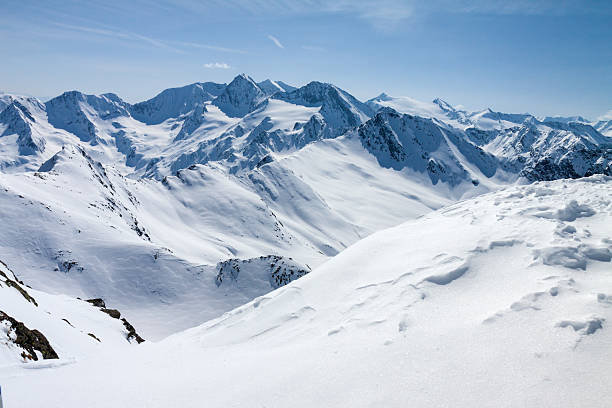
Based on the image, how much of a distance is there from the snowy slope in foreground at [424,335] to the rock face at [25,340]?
2.62 meters

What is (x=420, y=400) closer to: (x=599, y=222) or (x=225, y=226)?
(x=599, y=222)

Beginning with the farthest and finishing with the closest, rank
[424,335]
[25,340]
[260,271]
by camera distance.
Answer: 1. [260,271]
2. [25,340]
3. [424,335]

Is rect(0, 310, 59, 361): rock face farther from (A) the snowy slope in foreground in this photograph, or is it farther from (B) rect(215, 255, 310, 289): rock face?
(B) rect(215, 255, 310, 289): rock face

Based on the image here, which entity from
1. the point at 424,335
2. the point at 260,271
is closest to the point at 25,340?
the point at 424,335

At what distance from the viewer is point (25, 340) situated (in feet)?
50.6

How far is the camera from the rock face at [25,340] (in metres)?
14.5

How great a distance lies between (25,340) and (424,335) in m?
16.0

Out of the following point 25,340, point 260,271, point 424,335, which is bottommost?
A: point 260,271

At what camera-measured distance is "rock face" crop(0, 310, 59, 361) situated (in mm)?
14531

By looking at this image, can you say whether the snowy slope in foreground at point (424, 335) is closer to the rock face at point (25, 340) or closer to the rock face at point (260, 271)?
the rock face at point (25, 340)

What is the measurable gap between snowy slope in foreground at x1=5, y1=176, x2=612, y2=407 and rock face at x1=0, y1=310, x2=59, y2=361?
262 cm

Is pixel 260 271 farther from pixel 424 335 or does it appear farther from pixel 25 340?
pixel 424 335

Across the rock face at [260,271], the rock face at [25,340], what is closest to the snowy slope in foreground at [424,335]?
the rock face at [25,340]

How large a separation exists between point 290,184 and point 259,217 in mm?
47855
